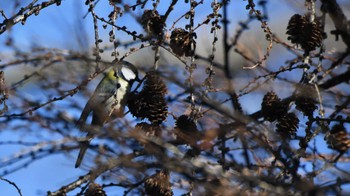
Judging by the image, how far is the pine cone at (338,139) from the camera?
2.06 m

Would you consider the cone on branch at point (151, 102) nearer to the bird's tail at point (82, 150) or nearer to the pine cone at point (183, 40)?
the pine cone at point (183, 40)

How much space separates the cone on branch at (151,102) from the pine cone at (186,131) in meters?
0.16

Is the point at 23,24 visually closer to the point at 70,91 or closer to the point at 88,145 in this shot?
the point at 70,91

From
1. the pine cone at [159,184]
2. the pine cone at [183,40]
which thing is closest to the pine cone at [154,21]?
the pine cone at [183,40]

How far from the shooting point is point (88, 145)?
1.65m

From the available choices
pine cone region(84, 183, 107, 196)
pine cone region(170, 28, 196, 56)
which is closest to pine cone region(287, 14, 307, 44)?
pine cone region(170, 28, 196, 56)

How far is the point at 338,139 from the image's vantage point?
82.8 inches

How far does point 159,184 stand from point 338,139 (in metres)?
0.56

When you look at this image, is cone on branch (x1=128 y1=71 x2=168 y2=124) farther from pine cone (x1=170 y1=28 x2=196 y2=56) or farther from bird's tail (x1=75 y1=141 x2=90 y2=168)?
bird's tail (x1=75 y1=141 x2=90 y2=168)

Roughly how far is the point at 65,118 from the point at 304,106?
104 centimetres

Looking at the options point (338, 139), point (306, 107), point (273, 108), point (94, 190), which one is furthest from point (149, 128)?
point (338, 139)

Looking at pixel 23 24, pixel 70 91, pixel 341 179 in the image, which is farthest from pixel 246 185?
pixel 23 24

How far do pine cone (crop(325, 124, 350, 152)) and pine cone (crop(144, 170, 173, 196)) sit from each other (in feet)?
1.67

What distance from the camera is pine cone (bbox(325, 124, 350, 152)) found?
6.75 ft
